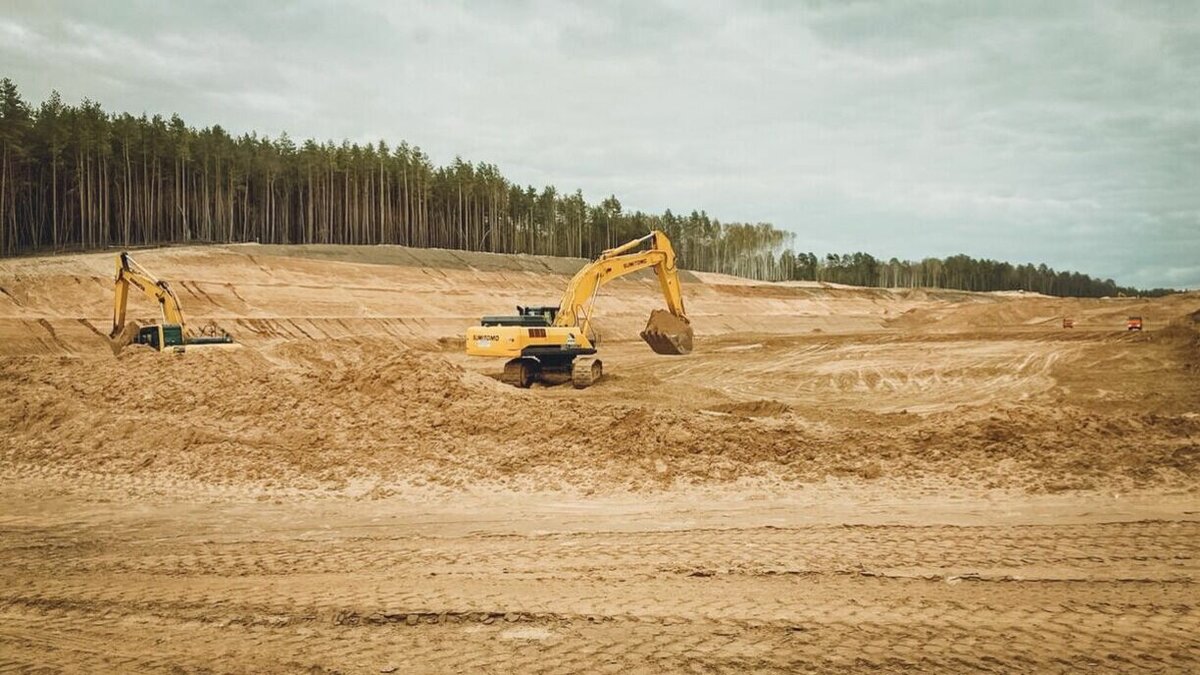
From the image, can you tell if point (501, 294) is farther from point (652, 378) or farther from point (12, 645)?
point (12, 645)

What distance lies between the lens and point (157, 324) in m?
24.3

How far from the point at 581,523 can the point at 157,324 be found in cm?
2178

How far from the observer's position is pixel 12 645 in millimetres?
4859

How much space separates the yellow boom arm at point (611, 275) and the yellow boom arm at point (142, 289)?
1191 centimetres

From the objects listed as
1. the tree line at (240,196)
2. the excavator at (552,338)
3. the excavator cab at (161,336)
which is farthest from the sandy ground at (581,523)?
the tree line at (240,196)

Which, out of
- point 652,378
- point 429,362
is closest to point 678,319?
point 652,378

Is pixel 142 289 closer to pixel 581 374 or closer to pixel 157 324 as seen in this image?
pixel 157 324

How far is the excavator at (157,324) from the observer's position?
71.2ft

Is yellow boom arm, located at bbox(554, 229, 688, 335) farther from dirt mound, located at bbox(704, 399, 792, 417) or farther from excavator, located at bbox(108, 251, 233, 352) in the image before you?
excavator, located at bbox(108, 251, 233, 352)

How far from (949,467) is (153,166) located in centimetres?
5401

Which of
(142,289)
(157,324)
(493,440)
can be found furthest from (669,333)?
(142,289)

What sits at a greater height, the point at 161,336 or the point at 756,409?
the point at 161,336

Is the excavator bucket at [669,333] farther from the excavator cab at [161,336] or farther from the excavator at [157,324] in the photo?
the excavator cab at [161,336]

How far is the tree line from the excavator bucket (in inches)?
1375
